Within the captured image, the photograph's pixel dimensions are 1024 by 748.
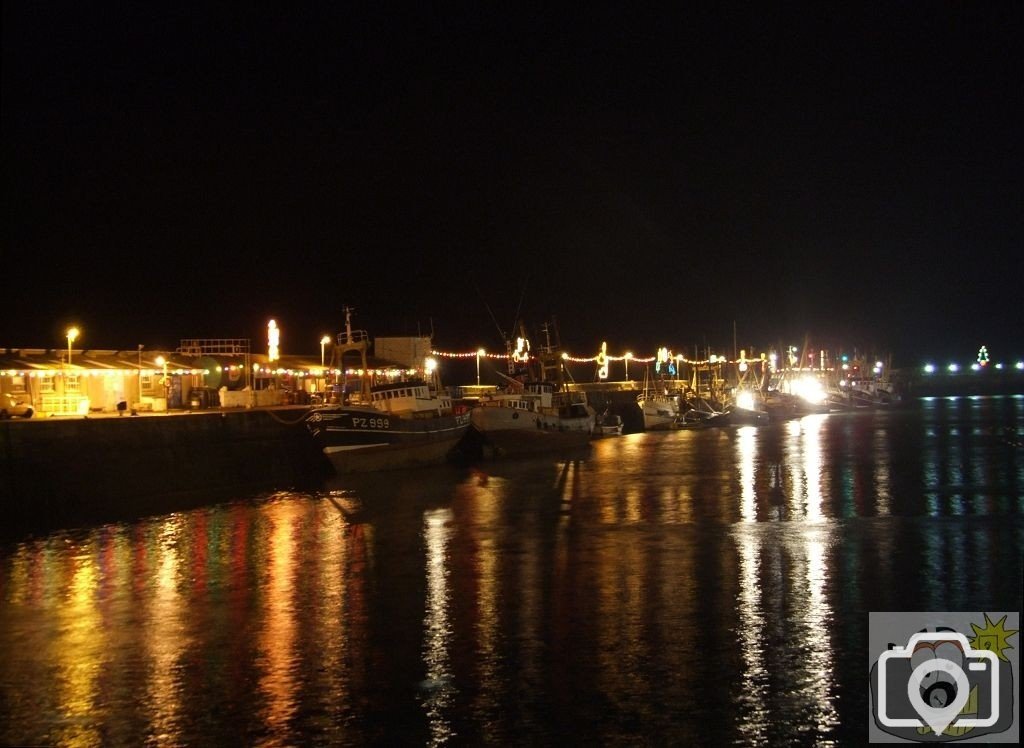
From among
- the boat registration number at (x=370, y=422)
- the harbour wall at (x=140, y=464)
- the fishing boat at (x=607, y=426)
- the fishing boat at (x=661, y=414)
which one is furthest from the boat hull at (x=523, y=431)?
the fishing boat at (x=661, y=414)

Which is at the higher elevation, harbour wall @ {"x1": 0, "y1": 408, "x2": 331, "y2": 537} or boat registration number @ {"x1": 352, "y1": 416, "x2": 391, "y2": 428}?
boat registration number @ {"x1": 352, "y1": 416, "x2": 391, "y2": 428}

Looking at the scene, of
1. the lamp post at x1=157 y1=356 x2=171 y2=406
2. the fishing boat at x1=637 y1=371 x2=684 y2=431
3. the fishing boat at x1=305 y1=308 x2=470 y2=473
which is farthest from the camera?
the fishing boat at x1=637 y1=371 x2=684 y2=431

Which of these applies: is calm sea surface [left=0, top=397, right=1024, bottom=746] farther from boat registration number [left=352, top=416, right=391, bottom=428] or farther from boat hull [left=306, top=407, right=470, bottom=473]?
boat registration number [left=352, top=416, right=391, bottom=428]

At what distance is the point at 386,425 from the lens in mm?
41438

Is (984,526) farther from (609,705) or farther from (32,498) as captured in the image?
(32,498)

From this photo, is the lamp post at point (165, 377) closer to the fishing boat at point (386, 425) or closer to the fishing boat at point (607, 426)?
the fishing boat at point (386, 425)

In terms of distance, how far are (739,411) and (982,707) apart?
258 ft

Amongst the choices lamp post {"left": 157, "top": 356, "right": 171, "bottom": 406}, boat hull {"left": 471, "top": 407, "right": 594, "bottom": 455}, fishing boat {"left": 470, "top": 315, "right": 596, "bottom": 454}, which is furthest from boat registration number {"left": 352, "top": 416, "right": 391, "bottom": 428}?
Answer: lamp post {"left": 157, "top": 356, "right": 171, "bottom": 406}

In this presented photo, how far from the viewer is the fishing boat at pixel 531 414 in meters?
50.1

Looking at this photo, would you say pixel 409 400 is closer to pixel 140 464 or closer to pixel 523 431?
pixel 523 431

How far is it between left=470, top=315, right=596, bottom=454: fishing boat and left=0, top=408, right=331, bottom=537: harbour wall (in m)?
10.5

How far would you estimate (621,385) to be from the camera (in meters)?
93.6

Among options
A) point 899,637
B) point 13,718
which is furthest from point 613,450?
point 13,718

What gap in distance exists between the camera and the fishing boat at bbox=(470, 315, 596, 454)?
50.1 m
